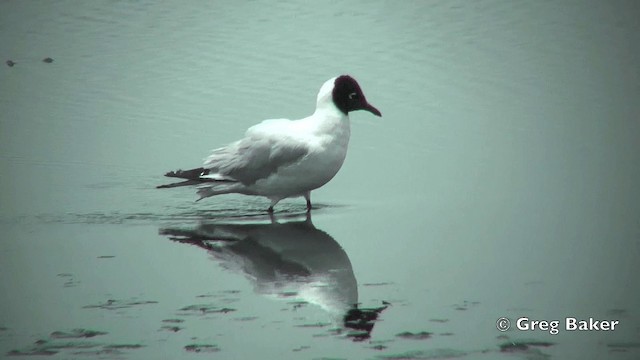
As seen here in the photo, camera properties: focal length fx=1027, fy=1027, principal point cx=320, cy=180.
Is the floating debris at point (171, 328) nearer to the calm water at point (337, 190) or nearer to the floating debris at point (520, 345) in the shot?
the calm water at point (337, 190)

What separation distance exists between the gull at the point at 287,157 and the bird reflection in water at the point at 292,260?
1.16ft

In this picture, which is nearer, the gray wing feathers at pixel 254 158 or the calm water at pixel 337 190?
the calm water at pixel 337 190

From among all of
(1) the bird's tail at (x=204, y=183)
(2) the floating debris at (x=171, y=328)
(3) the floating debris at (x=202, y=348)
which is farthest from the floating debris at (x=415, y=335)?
(1) the bird's tail at (x=204, y=183)

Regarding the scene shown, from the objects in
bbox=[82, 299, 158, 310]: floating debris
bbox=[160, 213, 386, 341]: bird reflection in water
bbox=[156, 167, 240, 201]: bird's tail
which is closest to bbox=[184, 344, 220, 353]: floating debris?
bbox=[160, 213, 386, 341]: bird reflection in water

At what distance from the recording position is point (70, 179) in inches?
407

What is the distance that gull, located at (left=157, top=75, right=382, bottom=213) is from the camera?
888cm

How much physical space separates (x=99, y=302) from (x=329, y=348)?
173 centimetres

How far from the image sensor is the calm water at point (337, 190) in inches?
236

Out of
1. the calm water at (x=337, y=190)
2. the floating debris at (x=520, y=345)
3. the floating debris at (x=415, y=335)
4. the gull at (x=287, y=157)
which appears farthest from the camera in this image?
the gull at (x=287, y=157)

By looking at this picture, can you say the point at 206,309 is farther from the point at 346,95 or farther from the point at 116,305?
the point at 346,95

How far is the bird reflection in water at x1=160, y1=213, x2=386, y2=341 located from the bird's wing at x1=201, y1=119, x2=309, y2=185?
0.51 metres

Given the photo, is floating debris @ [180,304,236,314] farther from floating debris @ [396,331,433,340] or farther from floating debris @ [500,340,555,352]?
floating debris @ [500,340,555,352]

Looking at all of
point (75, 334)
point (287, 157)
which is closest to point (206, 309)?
point (75, 334)

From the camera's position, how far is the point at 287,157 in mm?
8914
